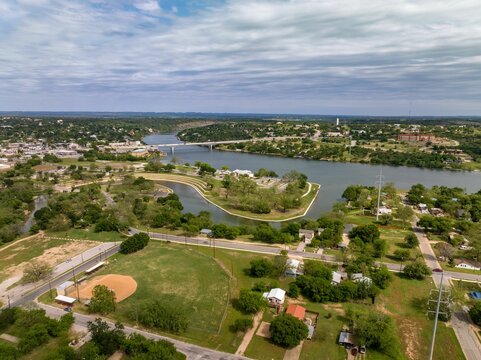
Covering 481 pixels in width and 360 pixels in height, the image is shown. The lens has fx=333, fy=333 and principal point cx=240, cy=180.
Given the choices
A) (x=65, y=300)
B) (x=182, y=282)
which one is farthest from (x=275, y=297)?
(x=65, y=300)

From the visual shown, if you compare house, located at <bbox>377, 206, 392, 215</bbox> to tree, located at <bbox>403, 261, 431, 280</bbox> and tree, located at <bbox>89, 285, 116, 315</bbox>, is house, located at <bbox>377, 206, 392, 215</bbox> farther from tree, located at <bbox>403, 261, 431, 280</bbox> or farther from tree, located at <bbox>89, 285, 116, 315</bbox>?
tree, located at <bbox>89, 285, 116, 315</bbox>

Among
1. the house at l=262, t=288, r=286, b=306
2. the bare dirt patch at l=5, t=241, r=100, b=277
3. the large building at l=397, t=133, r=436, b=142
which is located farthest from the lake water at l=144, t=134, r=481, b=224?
the large building at l=397, t=133, r=436, b=142

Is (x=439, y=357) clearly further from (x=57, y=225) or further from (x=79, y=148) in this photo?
(x=79, y=148)

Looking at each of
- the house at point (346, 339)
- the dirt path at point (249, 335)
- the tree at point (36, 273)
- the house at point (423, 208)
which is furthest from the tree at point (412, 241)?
the tree at point (36, 273)

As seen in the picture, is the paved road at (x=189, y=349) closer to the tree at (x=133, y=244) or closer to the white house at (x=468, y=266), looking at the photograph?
the tree at (x=133, y=244)

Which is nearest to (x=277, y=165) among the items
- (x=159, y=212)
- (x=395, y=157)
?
(x=395, y=157)

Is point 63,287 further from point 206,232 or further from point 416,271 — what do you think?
point 416,271

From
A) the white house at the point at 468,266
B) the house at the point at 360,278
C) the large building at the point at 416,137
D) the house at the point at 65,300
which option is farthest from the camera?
the large building at the point at 416,137
